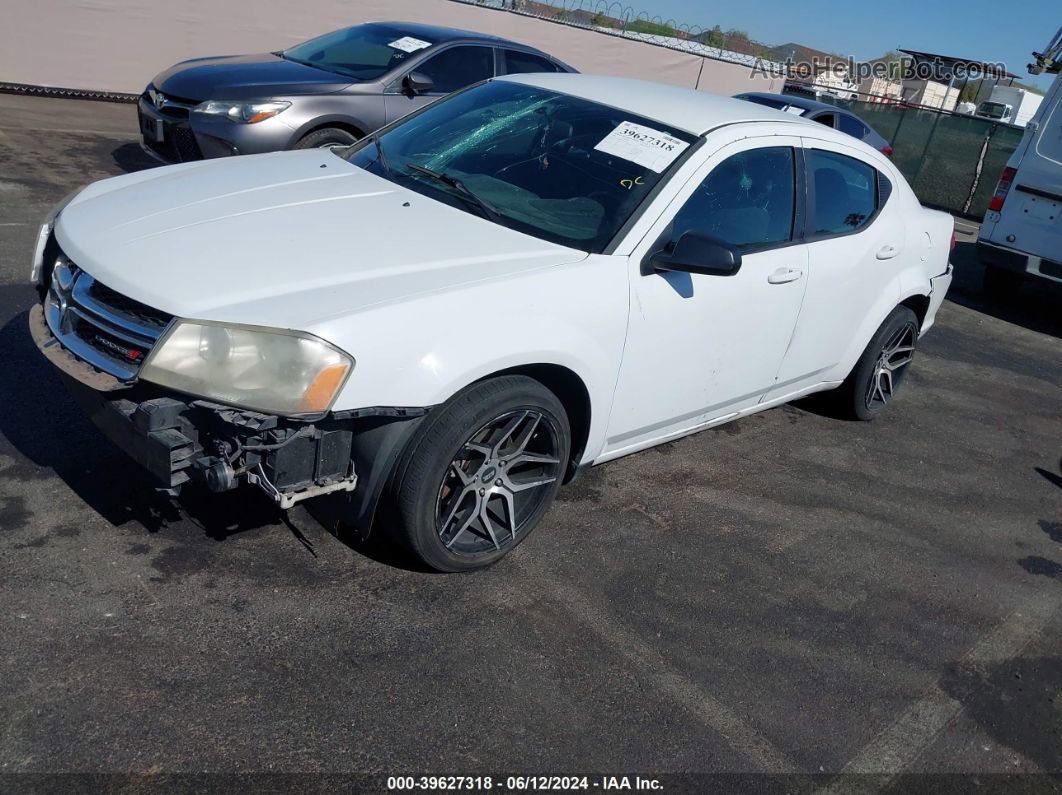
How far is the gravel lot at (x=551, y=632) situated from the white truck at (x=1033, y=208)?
482 cm

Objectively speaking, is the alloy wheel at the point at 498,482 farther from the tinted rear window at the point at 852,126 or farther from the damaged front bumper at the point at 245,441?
the tinted rear window at the point at 852,126

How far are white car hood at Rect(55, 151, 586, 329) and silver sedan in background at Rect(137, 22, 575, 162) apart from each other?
11.8 ft

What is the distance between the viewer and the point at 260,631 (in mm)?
2996

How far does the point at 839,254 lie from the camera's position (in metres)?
4.55

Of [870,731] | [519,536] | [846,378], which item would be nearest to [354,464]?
[519,536]

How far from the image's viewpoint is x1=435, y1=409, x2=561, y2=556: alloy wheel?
3.30 meters

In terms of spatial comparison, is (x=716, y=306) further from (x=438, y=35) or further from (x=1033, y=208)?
(x=1033, y=208)

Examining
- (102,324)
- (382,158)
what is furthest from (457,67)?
(102,324)

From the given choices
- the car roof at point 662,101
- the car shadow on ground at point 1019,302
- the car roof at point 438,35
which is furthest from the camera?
the car shadow on ground at point 1019,302

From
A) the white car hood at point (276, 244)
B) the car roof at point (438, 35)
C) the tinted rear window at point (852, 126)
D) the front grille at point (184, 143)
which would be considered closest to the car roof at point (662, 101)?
the white car hood at point (276, 244)

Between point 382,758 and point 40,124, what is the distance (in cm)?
983

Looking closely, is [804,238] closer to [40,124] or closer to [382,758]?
[382,758]

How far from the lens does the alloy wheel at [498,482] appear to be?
3.30 meters

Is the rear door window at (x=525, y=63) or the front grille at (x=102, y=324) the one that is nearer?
the front grille at (x=102, y=324)
